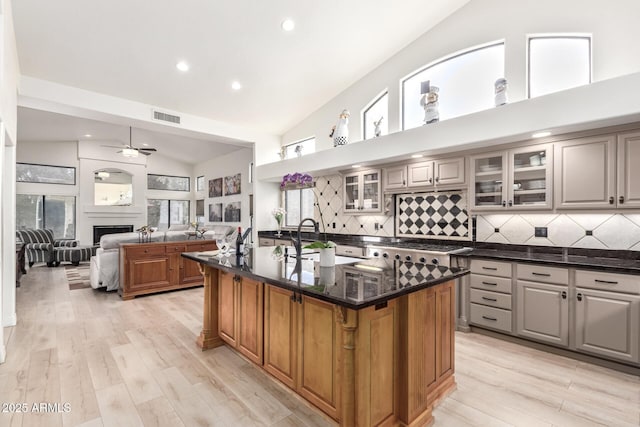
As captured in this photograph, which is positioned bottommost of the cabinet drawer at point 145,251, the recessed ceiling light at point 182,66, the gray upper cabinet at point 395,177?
the cabinet drawer at point 145,251

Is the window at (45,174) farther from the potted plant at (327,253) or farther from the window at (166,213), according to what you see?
the potted plant at (327,253)

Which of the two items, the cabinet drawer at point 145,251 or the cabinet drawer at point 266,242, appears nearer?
the cabinet drawer at point 145,251

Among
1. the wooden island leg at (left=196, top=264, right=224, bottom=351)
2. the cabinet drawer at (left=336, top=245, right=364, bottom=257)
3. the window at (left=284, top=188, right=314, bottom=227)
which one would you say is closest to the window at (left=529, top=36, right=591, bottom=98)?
the cabinet drawer at (left=336, top=245, right=364, bottom=257)

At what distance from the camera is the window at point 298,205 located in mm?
6660

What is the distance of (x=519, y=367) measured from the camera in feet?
8.68

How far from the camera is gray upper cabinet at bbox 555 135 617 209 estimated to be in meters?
2.76

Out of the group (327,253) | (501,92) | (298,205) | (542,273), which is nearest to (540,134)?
(501,92)

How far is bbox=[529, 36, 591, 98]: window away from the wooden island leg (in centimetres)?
406

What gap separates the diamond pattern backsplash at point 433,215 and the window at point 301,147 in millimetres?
2510

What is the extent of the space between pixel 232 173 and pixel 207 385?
7.23 m

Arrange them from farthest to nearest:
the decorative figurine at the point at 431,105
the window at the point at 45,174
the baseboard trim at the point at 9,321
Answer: the window at the point at 45,174
the decorative figurine at the point at 431,105
the baseboard trim at the point at 9,321

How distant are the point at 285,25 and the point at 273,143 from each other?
10.9 ft

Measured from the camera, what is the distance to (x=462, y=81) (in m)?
4.01

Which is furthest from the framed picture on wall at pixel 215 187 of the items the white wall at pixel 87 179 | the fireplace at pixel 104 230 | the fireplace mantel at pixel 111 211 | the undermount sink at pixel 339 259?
the undermount sink at pixel 339 259
